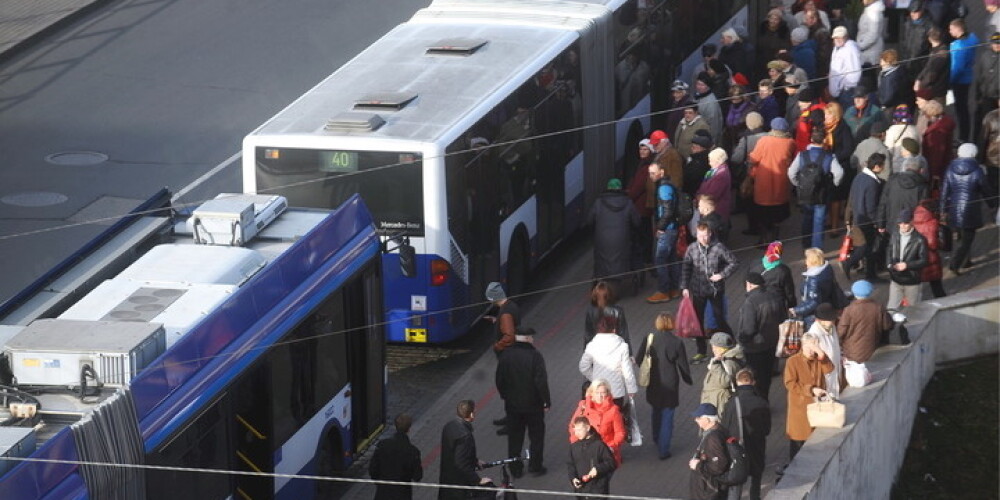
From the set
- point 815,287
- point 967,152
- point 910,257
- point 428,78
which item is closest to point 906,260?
point 910,257

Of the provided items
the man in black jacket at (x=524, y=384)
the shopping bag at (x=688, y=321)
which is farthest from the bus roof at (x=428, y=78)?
the man in black jacket at (x=524, y=384)

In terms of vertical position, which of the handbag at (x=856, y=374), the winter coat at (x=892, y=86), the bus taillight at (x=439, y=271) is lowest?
the handbag at (x=856, y=374)

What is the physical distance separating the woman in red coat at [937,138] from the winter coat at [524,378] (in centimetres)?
679

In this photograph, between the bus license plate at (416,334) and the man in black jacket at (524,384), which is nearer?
the man in black jacket at (524,384)

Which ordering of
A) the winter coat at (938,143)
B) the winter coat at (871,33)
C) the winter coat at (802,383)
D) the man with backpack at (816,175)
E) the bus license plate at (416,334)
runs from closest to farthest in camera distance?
the winter coat at (802,383) < the bus license plate at (416,334) < the man with backpack at (816,175) < the winter coat at (938,143) < the winter coat at (871,33)

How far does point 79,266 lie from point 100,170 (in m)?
11.8

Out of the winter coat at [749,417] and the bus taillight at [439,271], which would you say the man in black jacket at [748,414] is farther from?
the bus taillight at [439,271]

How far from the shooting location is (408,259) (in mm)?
18875

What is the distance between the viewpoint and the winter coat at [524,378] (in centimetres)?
1684

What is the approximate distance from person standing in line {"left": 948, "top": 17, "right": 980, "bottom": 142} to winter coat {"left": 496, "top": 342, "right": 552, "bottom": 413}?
9322 millimetres

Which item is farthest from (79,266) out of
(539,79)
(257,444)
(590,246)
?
(590,246)

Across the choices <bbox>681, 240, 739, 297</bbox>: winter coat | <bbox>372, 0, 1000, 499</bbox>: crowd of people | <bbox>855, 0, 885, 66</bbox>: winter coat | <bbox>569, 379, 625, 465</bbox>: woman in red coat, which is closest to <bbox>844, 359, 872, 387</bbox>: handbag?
<bbox>372, 0, 1000, 499</bbox>: crowd of people

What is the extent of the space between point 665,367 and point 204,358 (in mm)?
4353

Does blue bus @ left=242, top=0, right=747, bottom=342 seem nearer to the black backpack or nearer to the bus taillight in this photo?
the bus taillight
